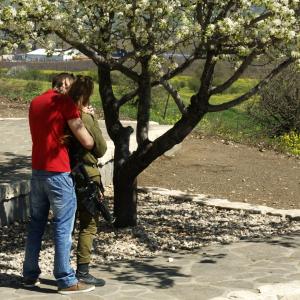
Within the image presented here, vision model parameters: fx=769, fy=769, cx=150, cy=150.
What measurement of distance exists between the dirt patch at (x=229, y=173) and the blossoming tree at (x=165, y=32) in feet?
11.7

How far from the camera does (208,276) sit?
6.76 meters

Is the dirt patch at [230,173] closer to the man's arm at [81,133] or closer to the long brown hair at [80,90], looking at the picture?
the long brown hair at [80,90]

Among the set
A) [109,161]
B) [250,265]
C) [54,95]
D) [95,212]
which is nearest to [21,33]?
[54,95]

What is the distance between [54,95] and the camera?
5.96m

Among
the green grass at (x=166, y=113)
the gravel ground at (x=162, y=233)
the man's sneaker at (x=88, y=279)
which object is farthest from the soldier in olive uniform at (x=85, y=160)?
the green grass at (x=166, y=113)

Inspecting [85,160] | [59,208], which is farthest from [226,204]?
[59,208]

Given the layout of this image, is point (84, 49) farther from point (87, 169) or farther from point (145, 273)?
point (145, 273)

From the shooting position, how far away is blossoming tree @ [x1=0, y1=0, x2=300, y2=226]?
658 centimetres

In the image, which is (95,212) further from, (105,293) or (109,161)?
(109,161)

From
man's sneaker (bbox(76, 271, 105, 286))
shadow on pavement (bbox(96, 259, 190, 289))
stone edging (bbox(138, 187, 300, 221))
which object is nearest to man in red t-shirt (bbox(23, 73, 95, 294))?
man's sneaker (bbox(76, 271, 105, 286))

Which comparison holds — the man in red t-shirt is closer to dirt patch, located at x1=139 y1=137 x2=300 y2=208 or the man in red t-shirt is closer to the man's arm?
the man's arm

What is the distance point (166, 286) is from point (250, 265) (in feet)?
3.64

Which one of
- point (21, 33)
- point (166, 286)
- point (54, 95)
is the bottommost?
point (166, 286)

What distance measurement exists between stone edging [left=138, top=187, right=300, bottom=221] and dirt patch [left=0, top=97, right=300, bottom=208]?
51 centimetres
